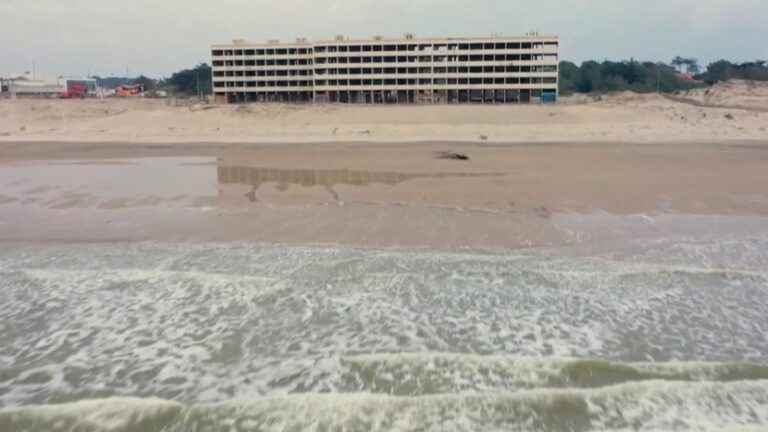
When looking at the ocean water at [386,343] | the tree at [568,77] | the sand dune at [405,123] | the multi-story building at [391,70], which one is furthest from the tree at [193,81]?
the ocean water at [386,343]

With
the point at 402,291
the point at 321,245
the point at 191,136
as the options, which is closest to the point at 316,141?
the point at 191,136

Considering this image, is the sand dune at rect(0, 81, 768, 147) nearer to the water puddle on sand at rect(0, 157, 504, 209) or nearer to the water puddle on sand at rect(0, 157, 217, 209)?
the water puddle on sand at rect(0, 157, 217, 209)

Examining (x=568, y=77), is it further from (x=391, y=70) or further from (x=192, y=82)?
(x=192, y=82)

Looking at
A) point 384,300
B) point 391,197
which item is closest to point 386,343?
point 384,300

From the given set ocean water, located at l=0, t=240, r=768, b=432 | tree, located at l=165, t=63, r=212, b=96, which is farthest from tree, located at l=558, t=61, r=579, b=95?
ocean water, located at l=0, t=240, r=768, b=432

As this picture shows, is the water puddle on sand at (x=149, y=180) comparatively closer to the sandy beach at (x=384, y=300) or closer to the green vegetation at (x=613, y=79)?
the sandy beach at (x=384, y=300)

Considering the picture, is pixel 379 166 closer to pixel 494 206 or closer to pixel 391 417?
pixel 494 206

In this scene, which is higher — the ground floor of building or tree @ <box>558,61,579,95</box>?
tree @ <box>558,61,579,95</box>
